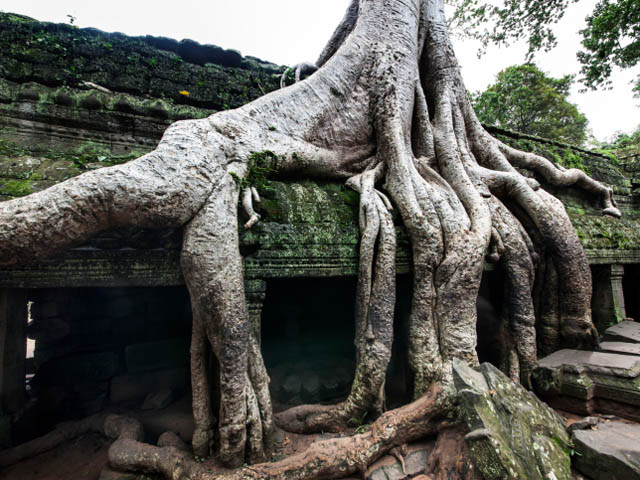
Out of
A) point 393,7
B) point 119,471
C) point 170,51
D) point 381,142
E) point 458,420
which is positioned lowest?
point 119,471

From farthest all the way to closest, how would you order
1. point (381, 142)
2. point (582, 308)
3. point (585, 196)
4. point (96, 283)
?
point (585, 196) < point (381, 142) < point (582, 308) < point (96, 283)

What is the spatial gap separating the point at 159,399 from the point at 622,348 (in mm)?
4279

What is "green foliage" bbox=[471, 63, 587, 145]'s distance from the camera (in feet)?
→ 45.7

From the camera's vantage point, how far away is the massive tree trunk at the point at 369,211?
1.80 meters

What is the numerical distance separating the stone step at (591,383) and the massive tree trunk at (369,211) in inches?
8.0

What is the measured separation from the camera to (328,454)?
1.80m

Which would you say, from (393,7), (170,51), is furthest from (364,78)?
(170,51)

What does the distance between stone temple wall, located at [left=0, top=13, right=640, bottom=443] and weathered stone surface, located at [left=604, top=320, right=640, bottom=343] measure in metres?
0.26

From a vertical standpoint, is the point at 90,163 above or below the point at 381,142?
below

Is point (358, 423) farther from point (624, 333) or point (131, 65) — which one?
point (131, 65)

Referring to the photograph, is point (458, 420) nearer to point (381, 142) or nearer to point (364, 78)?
point (381, 142)

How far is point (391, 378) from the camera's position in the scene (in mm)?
3104

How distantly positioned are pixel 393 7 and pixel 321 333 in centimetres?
402

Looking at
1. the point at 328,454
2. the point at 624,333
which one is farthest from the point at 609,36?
the point at 328,454
